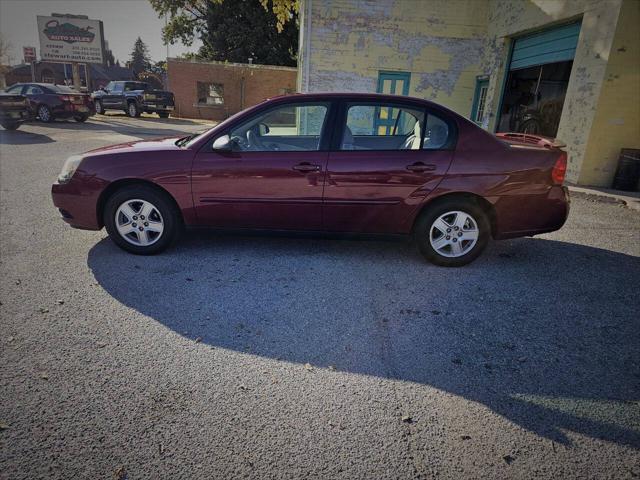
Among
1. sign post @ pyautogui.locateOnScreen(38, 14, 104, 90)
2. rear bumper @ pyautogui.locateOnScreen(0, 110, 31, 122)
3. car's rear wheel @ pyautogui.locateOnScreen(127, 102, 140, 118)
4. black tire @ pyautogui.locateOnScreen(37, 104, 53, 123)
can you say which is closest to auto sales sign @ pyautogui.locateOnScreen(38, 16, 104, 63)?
sign post @ pyautogui.locateOnScreen(38, 14, 104, 90)

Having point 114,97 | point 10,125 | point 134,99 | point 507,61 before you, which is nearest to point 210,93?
point 134,99

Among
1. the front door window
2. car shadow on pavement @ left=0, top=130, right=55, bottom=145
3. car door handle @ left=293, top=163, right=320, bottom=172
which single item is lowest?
car shadow on pavement @ left=0, top=130, right=55, bottom=145

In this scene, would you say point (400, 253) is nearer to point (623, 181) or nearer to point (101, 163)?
point (101, 163)

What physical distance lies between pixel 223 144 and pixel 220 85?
24797 millimetres

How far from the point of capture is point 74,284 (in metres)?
3.65

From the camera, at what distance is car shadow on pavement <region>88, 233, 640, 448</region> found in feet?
8.16

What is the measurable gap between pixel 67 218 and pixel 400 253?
11.8 feet

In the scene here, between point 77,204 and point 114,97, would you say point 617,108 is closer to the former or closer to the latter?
point 77,204

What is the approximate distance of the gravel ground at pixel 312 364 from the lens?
1.99 metres

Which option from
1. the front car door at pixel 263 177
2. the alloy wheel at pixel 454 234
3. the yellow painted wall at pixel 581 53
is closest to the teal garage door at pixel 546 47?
the yellow painted wall at pixel 581 53

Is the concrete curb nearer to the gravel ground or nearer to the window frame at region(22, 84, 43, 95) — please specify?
the gravel ground

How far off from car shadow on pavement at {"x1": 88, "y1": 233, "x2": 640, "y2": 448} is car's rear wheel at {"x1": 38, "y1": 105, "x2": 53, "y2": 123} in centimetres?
1767

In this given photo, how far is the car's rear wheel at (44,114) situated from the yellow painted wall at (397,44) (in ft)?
40.8

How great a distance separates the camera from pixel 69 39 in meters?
30.6
